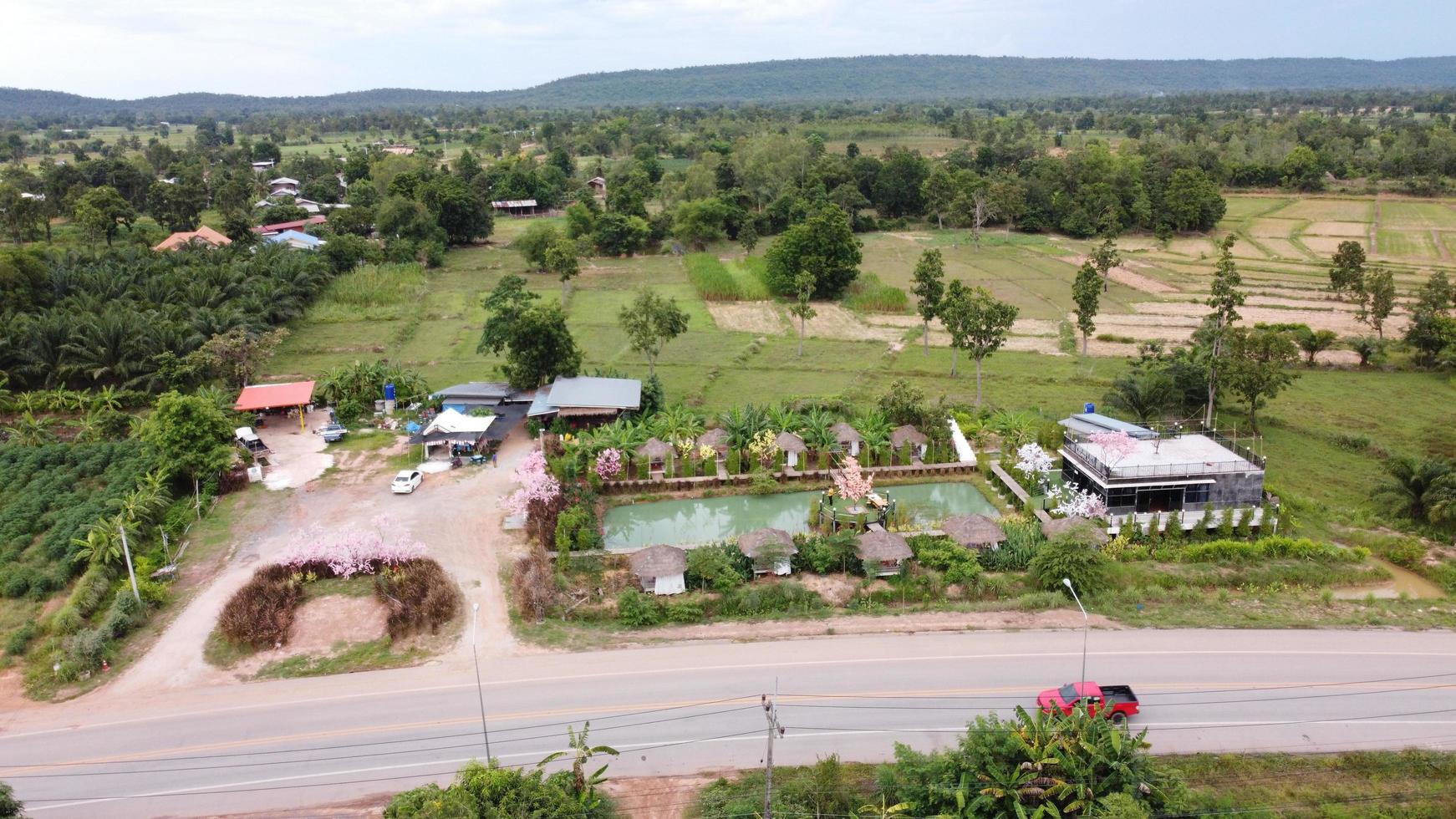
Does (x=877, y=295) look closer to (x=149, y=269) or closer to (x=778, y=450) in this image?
(x=778, y=450)

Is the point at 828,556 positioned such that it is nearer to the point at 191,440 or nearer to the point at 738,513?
the point at 738,513

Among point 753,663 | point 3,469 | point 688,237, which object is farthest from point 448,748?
point 688,237

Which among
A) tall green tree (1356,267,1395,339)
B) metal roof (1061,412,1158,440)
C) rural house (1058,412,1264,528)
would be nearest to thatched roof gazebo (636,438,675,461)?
rural house (1058,412,1264,528)

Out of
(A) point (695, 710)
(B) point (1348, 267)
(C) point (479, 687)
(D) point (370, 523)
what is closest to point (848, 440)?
(A) point (695, 710)

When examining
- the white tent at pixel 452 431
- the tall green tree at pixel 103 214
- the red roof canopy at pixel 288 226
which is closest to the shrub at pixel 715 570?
the white tent at pixel 452 431

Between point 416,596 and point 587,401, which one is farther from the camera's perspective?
point 587,401

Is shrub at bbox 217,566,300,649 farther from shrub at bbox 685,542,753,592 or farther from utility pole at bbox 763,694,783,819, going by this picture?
utility pole at bbox 763,694,783,819
